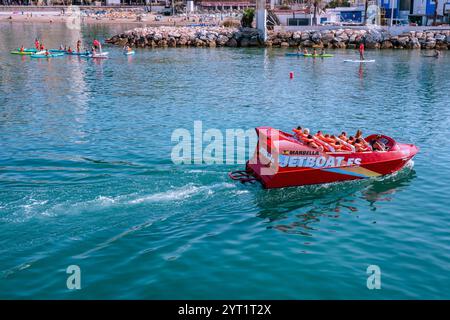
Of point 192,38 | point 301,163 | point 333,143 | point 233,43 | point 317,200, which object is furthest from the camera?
point 192,38

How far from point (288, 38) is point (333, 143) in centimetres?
6747


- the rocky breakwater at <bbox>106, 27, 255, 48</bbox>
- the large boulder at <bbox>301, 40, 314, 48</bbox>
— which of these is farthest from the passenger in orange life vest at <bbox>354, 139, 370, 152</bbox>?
the rocky breakwater at <bbox>106, 27, 255, 48</bbox>

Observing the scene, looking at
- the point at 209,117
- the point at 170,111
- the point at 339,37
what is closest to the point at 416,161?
the point at 209,117

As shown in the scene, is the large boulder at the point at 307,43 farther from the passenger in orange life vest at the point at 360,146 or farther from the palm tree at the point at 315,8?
the passenger in orange life vest at the point at 360,146

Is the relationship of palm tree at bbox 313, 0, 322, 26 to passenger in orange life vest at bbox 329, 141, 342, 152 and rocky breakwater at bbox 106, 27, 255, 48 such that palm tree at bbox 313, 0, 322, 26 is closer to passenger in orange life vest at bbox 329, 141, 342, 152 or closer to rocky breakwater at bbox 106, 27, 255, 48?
rocky breakwater at bbox 106, 27, 255, 48

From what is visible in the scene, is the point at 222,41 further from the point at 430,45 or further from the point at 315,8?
the point at 430,45

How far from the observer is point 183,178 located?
875 inches

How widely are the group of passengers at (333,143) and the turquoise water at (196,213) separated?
5.31ft

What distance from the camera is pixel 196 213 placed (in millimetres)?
18984

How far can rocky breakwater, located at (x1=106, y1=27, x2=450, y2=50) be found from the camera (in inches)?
3250

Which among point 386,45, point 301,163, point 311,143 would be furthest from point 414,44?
point 301,163

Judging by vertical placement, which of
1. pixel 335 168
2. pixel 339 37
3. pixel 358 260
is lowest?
pixel 358 260

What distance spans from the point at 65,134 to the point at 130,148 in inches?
204

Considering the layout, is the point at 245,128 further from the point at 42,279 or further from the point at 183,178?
the point at 42,279
